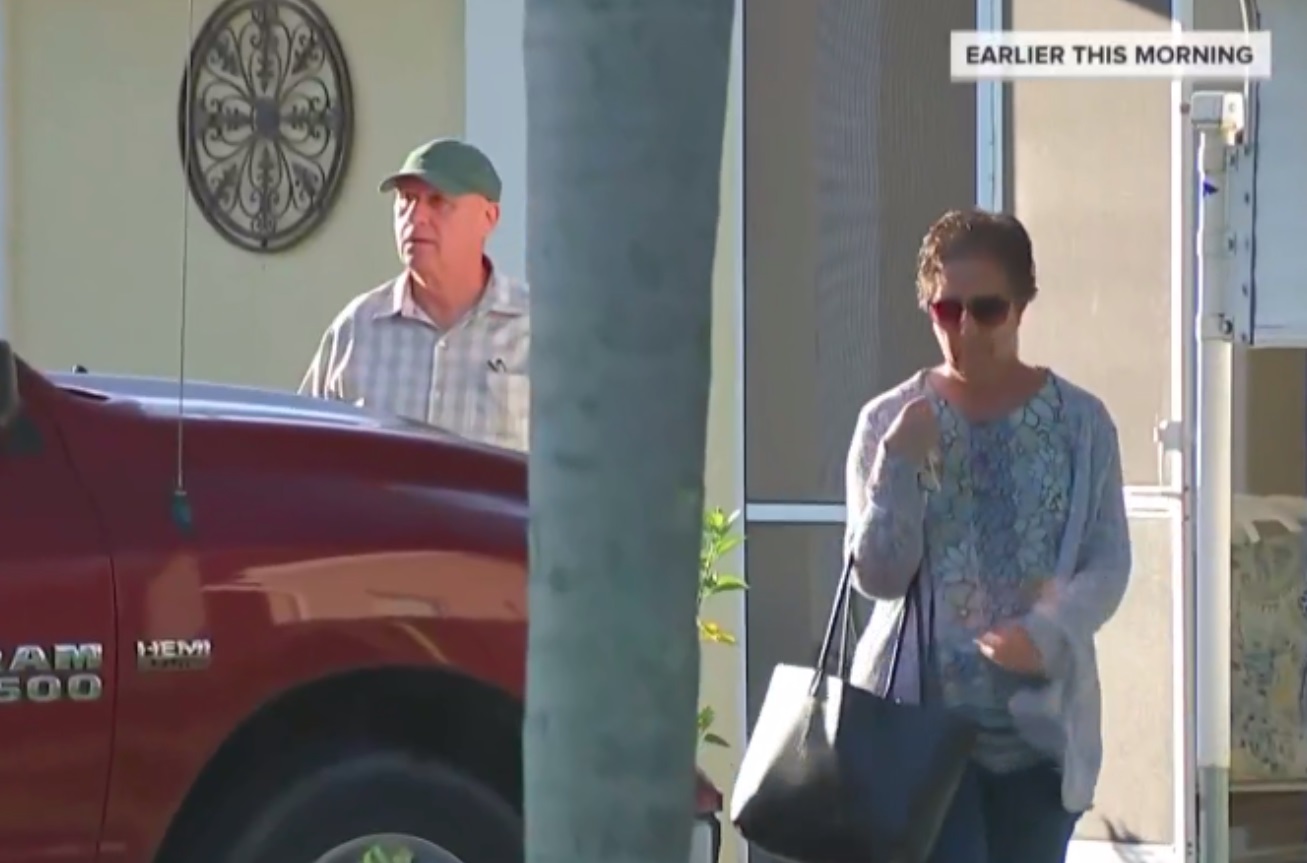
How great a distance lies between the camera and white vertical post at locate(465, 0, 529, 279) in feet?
26.5

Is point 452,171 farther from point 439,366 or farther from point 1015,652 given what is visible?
point 1015,652

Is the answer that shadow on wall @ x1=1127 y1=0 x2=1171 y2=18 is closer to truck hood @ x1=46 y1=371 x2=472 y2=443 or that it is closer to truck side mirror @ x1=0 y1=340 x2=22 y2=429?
truck hood @ x1=46 y1=371 x2=472 y2=443

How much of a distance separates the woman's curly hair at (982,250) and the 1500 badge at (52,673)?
1.55 meters

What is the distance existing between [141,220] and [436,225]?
130 inches

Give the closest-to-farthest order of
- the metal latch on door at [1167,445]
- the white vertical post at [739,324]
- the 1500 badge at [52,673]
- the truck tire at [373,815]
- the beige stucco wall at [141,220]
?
the 1500 badge at [52,673] < the truck tire at [373,815] < the metal latch on door at [1167,445] < the white vertical post at [739,324] < the beige stucco wall at [141,220]

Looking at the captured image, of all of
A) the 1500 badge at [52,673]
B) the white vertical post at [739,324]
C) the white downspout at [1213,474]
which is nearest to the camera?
the 1500 badge at [52,673]

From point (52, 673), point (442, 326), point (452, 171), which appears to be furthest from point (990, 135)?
point (52, 673)

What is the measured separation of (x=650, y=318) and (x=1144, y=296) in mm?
5565

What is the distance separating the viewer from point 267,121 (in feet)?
28.7

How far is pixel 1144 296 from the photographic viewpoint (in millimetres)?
7371

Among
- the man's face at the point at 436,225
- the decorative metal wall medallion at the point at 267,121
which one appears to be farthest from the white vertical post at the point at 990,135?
the man's face at the point at 436,225

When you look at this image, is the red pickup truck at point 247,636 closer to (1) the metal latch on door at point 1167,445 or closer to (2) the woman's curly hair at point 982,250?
(2) the woman's curly hair at point 982,250

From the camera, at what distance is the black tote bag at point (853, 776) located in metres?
4.05

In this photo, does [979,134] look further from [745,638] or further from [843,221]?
[745,638]
